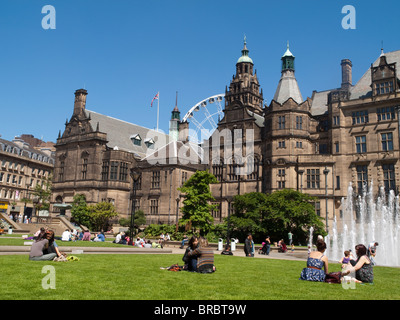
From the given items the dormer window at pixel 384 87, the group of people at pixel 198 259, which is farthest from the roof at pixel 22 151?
the group of people at pixel 198 259

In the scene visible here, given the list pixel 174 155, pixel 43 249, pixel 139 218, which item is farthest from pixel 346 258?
pixel 174 155

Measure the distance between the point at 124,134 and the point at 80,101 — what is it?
36.8 ft

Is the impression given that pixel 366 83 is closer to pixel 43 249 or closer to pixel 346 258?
pixel 346 258

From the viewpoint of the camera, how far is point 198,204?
174 ft

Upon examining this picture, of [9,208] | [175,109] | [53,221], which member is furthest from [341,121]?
[9,208]

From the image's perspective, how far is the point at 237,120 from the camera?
64.1 metres

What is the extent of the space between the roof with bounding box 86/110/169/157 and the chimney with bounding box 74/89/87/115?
1.54m

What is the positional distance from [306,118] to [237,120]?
38.3ft

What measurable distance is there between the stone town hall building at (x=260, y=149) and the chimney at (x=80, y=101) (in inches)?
8.1

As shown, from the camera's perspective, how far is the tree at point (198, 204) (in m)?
52.1

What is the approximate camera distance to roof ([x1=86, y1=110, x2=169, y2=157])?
77.7 metres

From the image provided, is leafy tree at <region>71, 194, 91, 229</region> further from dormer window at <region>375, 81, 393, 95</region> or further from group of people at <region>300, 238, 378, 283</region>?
group of people at <region>300, 238, 378, 283</region>

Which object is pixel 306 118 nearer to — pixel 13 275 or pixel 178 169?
pixel 178 169

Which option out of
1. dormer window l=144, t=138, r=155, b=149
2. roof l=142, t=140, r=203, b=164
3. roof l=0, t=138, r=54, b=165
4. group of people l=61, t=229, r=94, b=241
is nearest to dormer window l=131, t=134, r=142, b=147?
dormer window l=144, t=138, r=155, b=149
